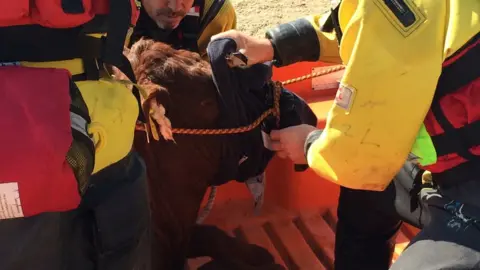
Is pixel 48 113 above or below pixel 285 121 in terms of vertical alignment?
above

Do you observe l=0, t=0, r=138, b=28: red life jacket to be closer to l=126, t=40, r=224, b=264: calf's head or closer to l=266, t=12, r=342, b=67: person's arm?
l=126, t=40, r=224, b=264: calf's head

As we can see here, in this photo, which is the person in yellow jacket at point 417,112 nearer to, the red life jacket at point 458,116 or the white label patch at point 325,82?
the red life jacket at point 458,116

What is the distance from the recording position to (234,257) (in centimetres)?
180

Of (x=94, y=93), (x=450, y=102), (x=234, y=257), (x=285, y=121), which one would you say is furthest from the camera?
(x=234, y=257)

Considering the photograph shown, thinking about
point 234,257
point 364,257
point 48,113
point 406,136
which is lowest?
point 234,257

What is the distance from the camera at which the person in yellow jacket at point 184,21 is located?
1.85m

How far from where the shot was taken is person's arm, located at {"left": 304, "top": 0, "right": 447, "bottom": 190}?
1.04 meters

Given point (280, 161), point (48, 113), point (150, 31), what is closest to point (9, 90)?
point (48, 113)

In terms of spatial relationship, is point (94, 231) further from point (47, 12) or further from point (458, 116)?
point (458, 116)

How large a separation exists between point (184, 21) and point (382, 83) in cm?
100

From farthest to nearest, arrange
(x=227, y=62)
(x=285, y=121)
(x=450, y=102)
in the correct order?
(x=285, y=121), (x=227, y=62), (x=450, y=102)

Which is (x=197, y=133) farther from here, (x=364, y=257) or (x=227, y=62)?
(x=364, y=257)

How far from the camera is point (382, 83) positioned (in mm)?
1062

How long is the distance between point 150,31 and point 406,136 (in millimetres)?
950
